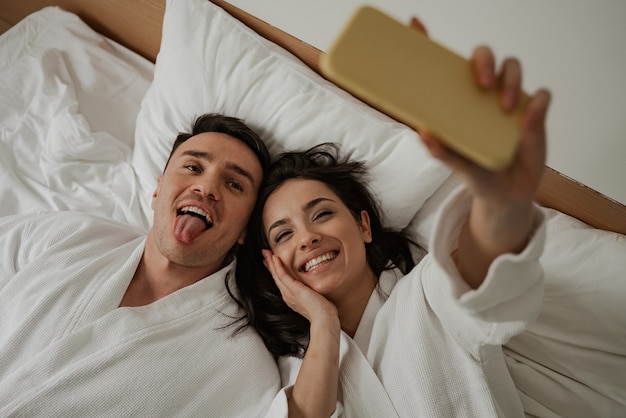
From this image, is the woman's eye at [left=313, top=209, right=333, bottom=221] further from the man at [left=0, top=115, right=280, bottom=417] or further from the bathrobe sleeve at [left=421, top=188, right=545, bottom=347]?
the bathrobe sleeve at [left=421, top=188, right=545, bottom=347]

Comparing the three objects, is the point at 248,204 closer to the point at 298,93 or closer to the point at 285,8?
the point at 298,93

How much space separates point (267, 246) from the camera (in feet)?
4.65

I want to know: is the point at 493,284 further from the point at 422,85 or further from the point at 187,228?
the point at 187,228

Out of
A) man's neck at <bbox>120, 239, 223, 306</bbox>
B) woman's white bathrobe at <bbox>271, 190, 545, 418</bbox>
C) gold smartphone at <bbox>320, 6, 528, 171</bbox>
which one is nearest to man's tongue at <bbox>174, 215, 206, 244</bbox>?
man's neck at <bbox>120, 239, 223, 306</bbox>

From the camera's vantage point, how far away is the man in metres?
1.13

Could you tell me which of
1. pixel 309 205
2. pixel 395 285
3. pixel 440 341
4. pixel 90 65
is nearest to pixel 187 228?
pixel 309 205

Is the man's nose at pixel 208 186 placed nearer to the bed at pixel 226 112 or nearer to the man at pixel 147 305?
the man at pixel 147 305

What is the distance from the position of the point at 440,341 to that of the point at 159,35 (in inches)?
57.9

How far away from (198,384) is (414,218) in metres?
0.76

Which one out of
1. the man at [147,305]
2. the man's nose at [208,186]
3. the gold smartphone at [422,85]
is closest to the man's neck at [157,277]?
the man at [147,305]

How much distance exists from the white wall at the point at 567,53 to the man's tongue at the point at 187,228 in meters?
0.69

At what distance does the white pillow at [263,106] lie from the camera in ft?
4.46

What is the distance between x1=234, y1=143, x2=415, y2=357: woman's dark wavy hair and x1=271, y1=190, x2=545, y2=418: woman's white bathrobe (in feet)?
0.57

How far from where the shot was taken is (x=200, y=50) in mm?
1519
